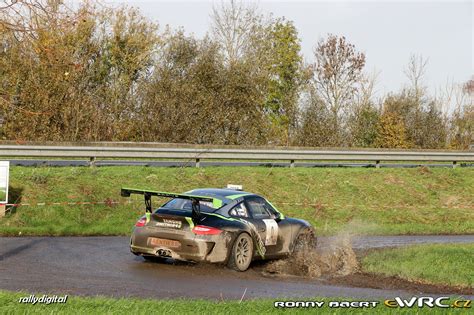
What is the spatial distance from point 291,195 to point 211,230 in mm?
10503

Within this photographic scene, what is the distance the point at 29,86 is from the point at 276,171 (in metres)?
13.8

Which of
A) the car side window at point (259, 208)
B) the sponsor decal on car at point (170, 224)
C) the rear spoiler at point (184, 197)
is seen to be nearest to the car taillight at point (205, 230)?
the rear spoiler at point (184, 197)

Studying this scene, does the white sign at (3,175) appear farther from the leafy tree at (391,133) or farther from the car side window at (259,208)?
the leafy tree at (391,133)

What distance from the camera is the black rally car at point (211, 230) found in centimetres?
1130

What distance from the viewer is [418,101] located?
2184 inches

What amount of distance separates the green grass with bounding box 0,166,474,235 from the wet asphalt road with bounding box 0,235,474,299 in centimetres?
→ 323

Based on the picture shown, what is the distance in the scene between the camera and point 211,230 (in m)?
11.4

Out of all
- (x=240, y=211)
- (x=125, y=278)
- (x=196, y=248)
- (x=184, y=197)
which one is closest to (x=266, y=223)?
(x=240, y=211)

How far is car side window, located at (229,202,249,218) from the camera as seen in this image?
12108mm

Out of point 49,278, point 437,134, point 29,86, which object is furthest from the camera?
point 437,134

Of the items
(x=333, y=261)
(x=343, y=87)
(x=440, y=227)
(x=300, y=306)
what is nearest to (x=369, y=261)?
(x=333, y=261)

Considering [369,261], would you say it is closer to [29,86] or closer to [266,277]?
[266,277]

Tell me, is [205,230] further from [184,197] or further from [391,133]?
[391,133]

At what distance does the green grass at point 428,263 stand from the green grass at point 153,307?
353 cm
